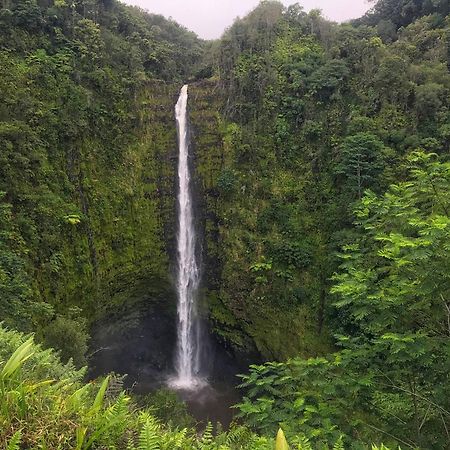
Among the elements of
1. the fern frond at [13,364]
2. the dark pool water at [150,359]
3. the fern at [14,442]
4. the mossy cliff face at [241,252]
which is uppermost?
the fern frond at [13,364]

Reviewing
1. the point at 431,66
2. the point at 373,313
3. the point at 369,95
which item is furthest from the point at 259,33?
the point at 373,313

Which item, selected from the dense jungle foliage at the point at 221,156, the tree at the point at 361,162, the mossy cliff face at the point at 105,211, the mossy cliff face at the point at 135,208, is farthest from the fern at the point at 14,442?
the tree at the point at 361,162

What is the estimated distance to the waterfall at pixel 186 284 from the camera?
1750 cm

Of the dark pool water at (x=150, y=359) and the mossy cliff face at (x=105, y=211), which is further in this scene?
the dark pool water at (x=150, y=359)

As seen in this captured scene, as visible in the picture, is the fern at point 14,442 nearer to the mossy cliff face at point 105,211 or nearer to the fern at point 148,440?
the fern at point 148,440

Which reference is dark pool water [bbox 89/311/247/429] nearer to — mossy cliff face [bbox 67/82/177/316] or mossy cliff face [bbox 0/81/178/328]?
mossy cliff face [bbox 0/81/178/328]

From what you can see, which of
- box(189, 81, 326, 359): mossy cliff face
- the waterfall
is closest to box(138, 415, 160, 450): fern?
box(189, 81, 326, 359): mossy cliff face

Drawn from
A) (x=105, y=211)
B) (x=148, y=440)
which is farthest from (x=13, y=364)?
(x=105, y=211)

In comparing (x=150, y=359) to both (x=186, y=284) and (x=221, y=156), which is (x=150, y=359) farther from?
(x=221, y=156)

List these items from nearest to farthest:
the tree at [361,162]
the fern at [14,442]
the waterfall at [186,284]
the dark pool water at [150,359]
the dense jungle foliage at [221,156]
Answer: the fern at [14,442] → the dense jungle foliage at [221,156] → the tree at [361,162] → the dark pool water at [150,359] → the waterfall at [186,284]

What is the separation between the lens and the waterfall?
17500 millimetres

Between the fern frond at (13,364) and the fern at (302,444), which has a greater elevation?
the fern frond at (13,364)

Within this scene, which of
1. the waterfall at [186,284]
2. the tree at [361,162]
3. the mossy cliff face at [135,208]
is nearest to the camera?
the tree at [361,162]

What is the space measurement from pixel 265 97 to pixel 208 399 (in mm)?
14308
